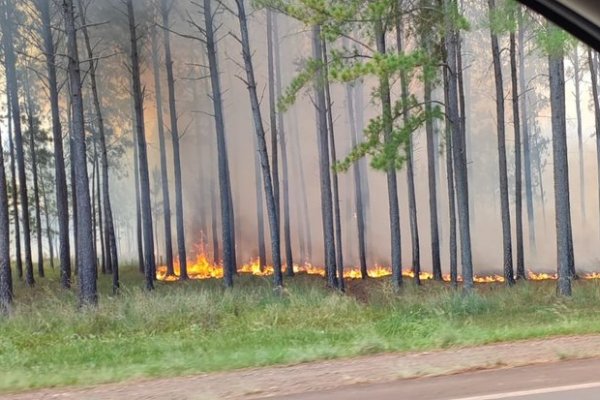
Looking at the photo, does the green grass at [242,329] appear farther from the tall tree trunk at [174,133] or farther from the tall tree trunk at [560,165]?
the tall tree trunk at [174,133]

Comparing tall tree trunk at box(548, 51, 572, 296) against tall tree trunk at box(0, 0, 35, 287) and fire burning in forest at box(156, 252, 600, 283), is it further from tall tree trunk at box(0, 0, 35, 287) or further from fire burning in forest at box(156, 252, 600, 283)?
→ tall tree trunk at box(0, 0, 35, 287)

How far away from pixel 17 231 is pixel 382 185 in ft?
68.9

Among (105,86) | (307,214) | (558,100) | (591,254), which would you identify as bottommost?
(591,254)

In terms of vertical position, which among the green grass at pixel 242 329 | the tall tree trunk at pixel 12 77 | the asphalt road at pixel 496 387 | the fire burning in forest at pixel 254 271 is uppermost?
the tall tree trunk at pixel 12 77

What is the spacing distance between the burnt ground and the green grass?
1.59ft

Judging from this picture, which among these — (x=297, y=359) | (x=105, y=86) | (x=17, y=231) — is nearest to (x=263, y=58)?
(x=105, y=86)

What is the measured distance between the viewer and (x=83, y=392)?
7.49m

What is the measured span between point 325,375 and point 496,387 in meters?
1.90

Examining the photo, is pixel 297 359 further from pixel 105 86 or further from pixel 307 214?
pixel 307 214

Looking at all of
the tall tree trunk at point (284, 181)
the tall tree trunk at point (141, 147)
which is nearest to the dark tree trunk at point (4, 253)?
the tall tree trunk at point (141, 147)

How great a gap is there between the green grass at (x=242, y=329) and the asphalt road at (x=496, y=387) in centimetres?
193

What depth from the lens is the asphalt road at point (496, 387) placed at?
6.41 metres

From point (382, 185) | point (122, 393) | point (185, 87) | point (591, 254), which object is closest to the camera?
point (122, 393)

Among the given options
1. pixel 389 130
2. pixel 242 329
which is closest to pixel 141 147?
pixel 389 130
